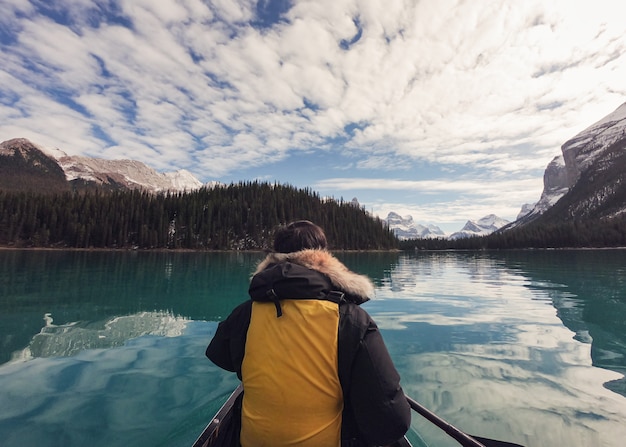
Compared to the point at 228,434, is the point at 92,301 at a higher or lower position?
lower

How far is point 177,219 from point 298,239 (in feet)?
511

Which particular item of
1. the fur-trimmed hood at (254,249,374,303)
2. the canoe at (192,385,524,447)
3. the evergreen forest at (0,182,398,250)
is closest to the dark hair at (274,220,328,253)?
the fur-trimmed hood at (254,249,374,303)

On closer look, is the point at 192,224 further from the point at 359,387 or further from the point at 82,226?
the point at 359,387

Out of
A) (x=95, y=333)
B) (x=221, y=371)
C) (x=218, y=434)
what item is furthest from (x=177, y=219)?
(x=218, y=434)

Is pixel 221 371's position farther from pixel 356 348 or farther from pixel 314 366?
pixel 356 348

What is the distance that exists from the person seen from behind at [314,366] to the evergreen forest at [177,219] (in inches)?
4740

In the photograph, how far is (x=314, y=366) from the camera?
3.25 m

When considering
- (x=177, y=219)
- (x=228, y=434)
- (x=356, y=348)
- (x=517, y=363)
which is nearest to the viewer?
(x=356, y=348)

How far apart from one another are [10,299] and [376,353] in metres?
26.9

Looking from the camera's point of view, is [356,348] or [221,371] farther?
[221,371]

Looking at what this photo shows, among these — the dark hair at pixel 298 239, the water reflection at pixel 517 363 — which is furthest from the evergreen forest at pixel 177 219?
the dark hair at pixel 298 239

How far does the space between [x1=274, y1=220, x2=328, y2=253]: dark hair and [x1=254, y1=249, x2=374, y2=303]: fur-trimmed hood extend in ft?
0.40

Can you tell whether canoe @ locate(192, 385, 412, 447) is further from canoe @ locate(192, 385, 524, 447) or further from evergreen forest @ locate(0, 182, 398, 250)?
evergreen forest @ locate(0, 182, 398, 250)

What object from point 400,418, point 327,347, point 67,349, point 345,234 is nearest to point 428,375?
point 400,418
